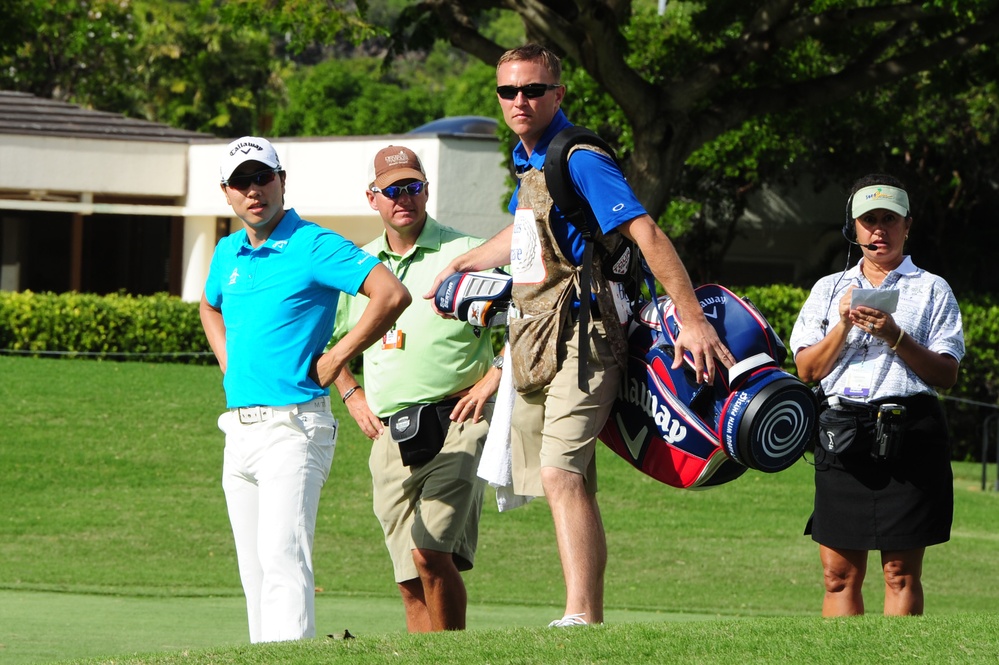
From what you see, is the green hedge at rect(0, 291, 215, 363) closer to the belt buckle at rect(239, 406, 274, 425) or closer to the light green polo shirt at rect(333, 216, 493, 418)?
the light green polo shirt at rect(333, 216, 493, 418)

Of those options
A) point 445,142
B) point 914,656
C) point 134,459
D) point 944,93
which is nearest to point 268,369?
point 914,656

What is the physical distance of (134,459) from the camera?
15367mm

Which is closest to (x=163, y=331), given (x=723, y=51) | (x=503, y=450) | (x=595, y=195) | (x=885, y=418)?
(x=723, y=51)

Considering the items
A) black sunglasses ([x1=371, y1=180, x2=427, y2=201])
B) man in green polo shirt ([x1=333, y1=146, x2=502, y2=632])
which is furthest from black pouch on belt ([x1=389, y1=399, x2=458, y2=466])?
black sunglasses ([x1=371, y1=180, x2=427, y2=201])

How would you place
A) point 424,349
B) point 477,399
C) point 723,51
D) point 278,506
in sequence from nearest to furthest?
point 278,506, point 477,399, point 424,349, point 723,51

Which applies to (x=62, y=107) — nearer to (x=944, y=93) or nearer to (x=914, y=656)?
(x=944, y=93)

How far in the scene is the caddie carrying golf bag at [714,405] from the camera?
15.1 feet

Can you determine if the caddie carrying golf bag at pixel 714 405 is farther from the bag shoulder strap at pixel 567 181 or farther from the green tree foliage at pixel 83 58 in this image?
the green tree foliage at pixel 83 58

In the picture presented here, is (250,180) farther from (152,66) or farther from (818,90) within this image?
(152,66)

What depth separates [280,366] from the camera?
208 inches

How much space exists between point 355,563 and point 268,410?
22.1 feet

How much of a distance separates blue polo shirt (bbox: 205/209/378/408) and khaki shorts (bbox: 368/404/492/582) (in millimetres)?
1001

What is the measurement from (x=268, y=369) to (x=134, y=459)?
34.8ft

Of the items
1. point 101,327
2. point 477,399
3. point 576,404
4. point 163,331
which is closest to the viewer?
point 576,404
